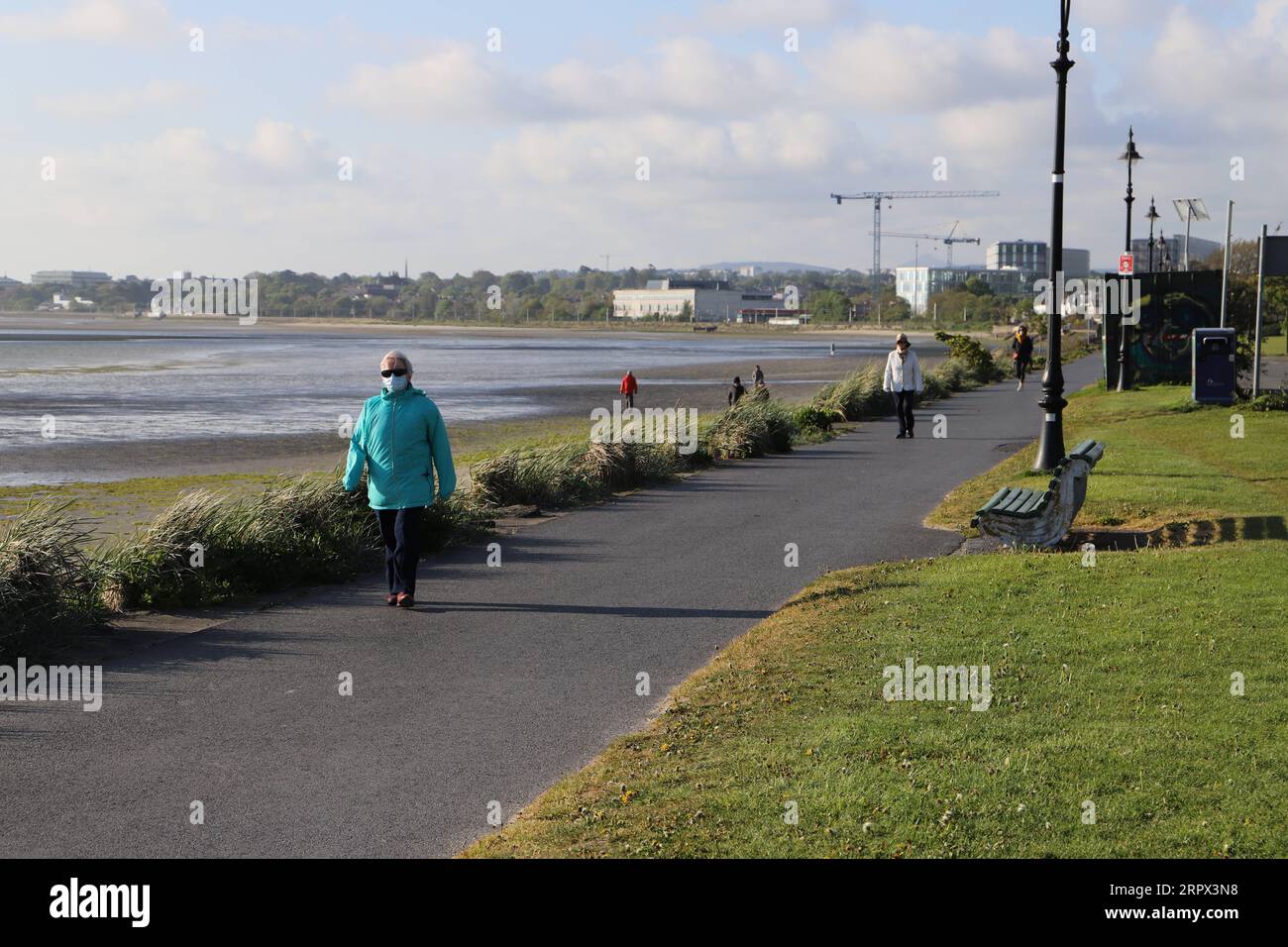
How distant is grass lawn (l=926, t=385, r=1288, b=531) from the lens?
14.0 meters

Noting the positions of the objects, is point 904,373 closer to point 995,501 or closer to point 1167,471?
point 1167,471

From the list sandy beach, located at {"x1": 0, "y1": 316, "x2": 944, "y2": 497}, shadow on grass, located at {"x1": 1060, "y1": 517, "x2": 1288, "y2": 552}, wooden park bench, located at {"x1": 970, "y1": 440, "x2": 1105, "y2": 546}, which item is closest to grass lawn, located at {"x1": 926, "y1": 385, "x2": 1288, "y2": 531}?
shadow on grass, located at {"x1": 1060, "y1": 517, "x2": 1288, "y2": 552}

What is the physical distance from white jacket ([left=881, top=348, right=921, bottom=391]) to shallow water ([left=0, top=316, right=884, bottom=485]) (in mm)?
15076

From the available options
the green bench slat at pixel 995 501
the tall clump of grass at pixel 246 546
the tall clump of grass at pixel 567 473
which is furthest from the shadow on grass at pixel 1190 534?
the tall clump of grass at pixel 567 473

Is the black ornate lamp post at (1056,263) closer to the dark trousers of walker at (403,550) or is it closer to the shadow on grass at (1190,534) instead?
the shadow on grass at (1190,534)

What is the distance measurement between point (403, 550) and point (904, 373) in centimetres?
1503

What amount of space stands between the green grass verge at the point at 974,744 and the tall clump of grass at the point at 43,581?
162 inches

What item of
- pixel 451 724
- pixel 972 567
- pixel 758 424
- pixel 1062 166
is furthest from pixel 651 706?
pixel 758 424

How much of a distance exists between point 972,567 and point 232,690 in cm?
584

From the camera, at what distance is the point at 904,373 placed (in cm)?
2373

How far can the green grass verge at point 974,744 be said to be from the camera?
17.4 feet

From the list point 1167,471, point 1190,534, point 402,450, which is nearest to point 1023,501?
point 1190,534
